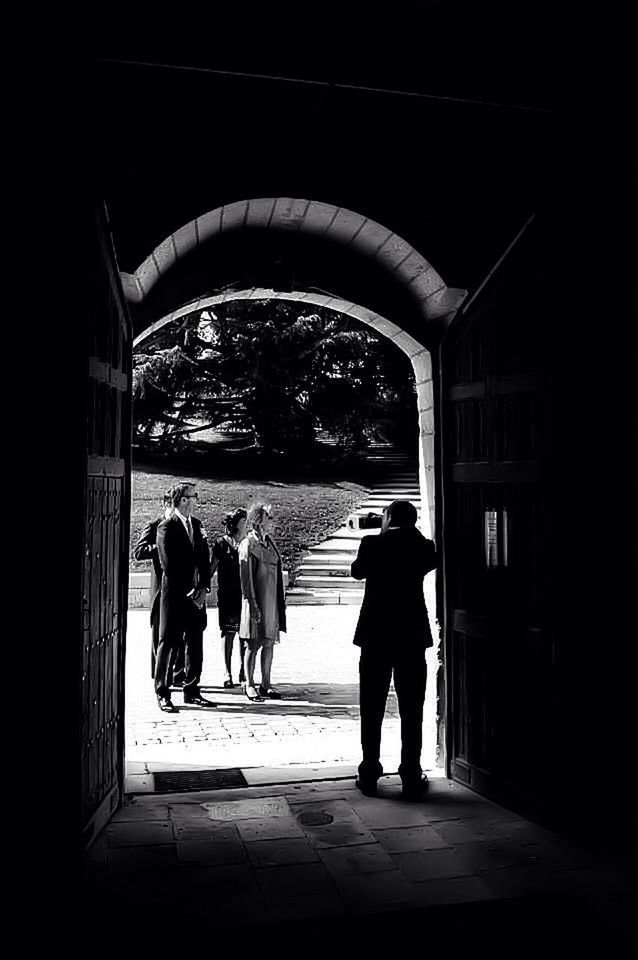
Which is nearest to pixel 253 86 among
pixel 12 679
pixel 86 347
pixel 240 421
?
pixel 86 347

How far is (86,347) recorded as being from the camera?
405cm

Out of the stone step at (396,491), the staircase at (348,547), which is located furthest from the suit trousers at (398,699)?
the stone step at (396,491)

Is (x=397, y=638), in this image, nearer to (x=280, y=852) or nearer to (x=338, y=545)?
(x=280, y=852)

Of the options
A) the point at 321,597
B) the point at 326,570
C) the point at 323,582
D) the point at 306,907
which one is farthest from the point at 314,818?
the point at 326,570

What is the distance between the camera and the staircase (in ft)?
57.6

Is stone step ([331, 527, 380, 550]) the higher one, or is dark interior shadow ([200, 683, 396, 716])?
stone step ([331, 527, 380, 550])

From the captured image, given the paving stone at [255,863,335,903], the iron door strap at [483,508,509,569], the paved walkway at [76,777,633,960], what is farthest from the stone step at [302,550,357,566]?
the paving stone at [255,863,335,903]

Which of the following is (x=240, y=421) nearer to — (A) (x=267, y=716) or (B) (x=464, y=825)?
(A) (x=267, y=716)

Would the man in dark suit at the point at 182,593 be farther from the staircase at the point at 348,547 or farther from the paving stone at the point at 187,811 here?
the staircase at the point at 348,547

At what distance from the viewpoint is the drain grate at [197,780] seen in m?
5.46

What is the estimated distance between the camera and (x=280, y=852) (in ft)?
14.1

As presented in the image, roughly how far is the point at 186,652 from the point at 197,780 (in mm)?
2444

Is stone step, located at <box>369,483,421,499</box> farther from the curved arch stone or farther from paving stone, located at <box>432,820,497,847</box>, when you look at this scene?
paving stone, located at <box>432,820,497,847</box>

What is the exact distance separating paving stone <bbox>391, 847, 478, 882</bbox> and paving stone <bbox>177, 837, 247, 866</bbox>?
0.77 metres
